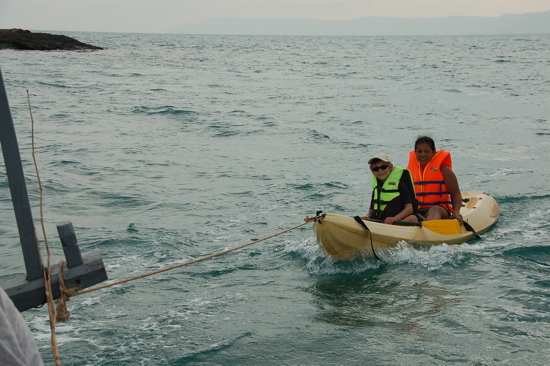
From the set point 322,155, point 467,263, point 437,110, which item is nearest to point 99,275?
point 467,263

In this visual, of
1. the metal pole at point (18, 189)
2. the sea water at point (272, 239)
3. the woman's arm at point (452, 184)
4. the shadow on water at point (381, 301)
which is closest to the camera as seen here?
the metal pole at point (18, 189)

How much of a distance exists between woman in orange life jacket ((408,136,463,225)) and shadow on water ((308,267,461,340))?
1379 millimetres

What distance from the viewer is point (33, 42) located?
159ft

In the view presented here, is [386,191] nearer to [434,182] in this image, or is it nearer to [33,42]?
[434,182]

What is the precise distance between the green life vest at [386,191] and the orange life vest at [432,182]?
695mm

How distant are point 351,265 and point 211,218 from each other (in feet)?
9.65

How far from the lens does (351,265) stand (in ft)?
20.9

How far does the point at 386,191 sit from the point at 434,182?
999mm

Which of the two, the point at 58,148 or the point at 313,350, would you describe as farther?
the point at 58,148

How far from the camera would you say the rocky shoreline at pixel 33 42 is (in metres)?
46.8

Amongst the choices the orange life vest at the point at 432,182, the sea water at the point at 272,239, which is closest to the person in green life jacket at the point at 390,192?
the sea water at the point at 272,239

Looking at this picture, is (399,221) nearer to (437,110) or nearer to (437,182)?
(437,182)

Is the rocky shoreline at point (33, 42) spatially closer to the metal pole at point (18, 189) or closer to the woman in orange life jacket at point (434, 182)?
the woman in orange life jacket at point (434, 182)

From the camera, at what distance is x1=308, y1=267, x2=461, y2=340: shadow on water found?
510 cm
